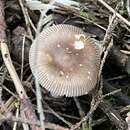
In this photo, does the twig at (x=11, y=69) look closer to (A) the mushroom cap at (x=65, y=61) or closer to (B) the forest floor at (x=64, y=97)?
(B) the forest floor at (x=64, y=97)

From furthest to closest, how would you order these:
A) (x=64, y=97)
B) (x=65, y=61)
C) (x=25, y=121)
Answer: (x=64, y=97)
(x=65, y=61)
(x=25, y=121)

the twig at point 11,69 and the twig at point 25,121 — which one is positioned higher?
the twig at point 11,69

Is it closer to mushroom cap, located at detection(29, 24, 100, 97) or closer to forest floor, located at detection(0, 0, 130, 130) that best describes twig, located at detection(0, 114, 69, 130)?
forest floor, located at detection(0, 0, 130, 130)

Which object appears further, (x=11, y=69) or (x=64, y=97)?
(x=64, y=97)

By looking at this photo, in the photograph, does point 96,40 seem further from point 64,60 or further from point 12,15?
point 12,15

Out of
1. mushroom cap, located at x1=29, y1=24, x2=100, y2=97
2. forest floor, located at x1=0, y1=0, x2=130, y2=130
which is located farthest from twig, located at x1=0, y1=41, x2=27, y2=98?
mushroom cap, located at x1=29, y1=24, x2=100, y2=97

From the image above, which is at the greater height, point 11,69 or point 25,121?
point 11,69

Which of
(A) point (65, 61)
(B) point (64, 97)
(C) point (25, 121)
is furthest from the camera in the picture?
(B) point (64, 97)

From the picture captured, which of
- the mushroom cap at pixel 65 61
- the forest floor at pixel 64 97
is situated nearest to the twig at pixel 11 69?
the forest floor at pixel 64 97
